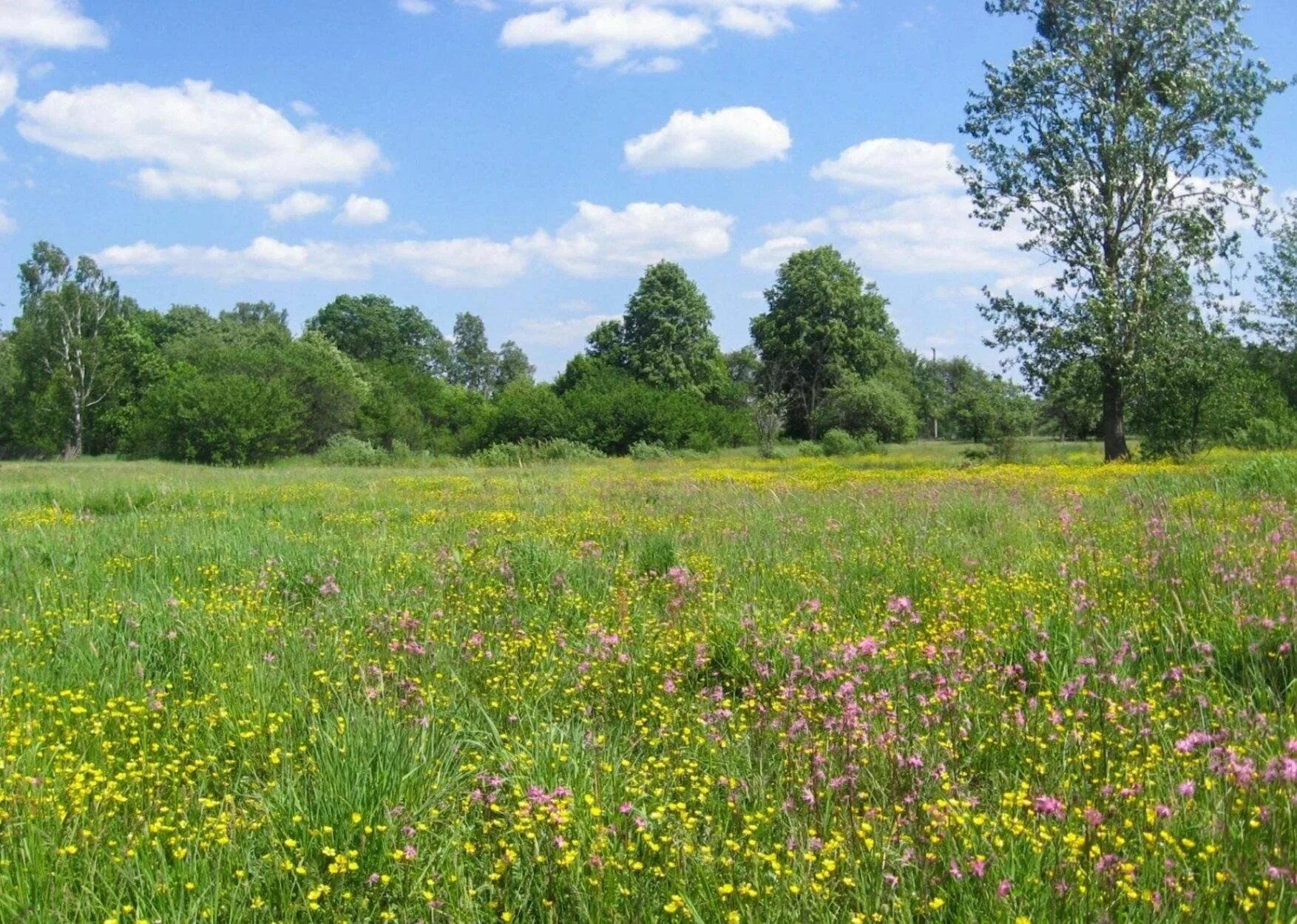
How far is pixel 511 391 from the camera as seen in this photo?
60.5 metres

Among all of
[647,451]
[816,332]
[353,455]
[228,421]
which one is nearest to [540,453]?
[647,451]

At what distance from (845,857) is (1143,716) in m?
1.47

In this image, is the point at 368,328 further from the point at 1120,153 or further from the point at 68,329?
the point at 1120,153

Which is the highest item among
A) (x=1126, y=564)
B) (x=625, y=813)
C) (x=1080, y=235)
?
(x=1080, y=235)

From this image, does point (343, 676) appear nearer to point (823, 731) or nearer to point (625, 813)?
point (625, 813)

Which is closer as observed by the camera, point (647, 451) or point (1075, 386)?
point (1075, 386)

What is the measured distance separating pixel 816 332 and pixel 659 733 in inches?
2342

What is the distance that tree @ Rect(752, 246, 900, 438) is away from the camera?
61.2m

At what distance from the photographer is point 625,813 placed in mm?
2893

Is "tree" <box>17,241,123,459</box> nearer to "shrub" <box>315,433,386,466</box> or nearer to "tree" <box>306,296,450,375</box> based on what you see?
"shrub" <box>315,433,386,466</box>

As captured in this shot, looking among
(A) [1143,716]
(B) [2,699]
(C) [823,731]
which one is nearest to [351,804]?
(C) [823,731]

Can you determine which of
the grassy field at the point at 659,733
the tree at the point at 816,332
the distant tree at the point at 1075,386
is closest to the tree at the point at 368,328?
the tree at the point at 816,332

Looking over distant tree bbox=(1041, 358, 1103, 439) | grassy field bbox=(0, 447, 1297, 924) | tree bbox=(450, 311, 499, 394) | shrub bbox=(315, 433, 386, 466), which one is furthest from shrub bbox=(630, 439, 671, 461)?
tree bbox=(450, 311, 499, 394)

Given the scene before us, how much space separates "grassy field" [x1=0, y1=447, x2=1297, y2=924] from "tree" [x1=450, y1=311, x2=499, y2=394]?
112 m
